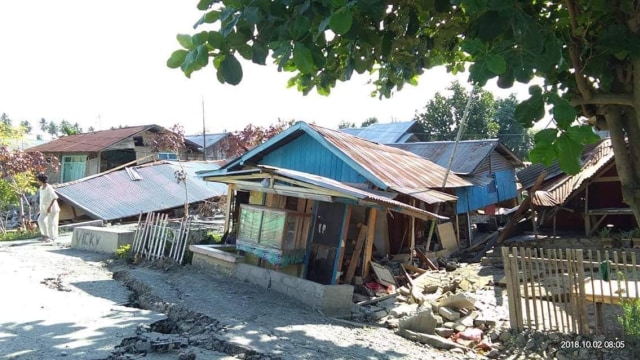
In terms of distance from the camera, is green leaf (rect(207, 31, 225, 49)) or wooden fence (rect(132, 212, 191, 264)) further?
wooden fence (rect(132, 212, 191, 264))

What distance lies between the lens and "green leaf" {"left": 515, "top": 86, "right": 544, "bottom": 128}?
2922 mm

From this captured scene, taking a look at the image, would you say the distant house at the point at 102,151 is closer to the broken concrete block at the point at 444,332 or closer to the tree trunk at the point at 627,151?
the broken concrete block at the point at 444,332

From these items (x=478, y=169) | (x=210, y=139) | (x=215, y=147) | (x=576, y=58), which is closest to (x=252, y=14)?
(x=576, y=58)

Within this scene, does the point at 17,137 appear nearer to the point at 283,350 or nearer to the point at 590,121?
the point at 283,350

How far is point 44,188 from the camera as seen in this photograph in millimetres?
12422

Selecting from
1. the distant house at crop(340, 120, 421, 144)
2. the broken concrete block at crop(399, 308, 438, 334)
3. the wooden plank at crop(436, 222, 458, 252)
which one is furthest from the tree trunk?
the distant house at crop(340, 120, 421, 144)

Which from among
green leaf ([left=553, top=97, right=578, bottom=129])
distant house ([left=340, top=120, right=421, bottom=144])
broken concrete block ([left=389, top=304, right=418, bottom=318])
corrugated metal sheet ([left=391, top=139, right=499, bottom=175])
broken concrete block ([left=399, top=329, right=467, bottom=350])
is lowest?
broken concrete block ([left=399, top=329, right=467, bottom=350])

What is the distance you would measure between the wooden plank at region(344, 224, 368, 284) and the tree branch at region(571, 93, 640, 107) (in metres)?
6.94

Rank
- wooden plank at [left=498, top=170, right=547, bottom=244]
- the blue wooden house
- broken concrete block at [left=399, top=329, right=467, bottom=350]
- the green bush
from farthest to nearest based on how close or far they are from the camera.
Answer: wooden plank at [left=498, top=170, right=547, bottom=244], the blue wooden house, broken concrete block at [left=399, top=329, right=467, bottom=350], the green bush

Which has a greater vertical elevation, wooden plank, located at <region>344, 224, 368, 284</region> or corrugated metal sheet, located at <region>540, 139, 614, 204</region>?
corrugated metal sheet, located at <region>540, 139, 614, 204</region>

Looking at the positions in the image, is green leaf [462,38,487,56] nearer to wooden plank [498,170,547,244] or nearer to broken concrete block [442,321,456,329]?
broken concrete block [442,321,456,329]

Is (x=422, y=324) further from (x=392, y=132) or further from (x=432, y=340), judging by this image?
(x=392, y=132)

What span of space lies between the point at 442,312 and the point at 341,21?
6875 millimetres

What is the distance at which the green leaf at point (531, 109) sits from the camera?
2.92 metres
